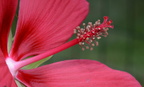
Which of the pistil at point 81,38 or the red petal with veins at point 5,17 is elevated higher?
the red petal with veins at point 5,17

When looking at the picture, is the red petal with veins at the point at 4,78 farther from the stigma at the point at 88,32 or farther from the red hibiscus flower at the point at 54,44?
the stigma at the point at 88,32

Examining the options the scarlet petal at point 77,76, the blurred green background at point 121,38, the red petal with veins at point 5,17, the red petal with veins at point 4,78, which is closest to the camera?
the red petal with veins at point 4,78

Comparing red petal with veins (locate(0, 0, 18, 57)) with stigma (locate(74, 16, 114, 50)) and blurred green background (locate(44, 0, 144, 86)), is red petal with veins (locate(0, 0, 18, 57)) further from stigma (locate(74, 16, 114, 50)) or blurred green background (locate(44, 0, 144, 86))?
blurred green background (locate(44, 0, 144, 86))

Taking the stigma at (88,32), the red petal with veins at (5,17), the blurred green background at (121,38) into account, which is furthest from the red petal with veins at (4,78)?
the blurred green background at (121,38)

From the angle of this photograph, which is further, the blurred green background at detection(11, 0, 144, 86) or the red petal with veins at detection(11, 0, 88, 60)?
the blurred green background at detection(11, 0, 144, 86)

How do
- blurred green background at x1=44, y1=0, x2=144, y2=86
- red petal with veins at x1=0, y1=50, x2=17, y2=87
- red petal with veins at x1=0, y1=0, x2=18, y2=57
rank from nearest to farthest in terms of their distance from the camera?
red petal with veins at x1=0, y1=50, x2=17, y2=87 < red petal with veins at x1=0, y1=0, x2=18, y2=57 < blurred green background at x1=44, y1=0, x2=144, y2=86

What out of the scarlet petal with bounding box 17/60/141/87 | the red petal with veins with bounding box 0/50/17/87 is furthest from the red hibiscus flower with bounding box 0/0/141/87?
the red petal with veins with bounding box 0/50/17/87
